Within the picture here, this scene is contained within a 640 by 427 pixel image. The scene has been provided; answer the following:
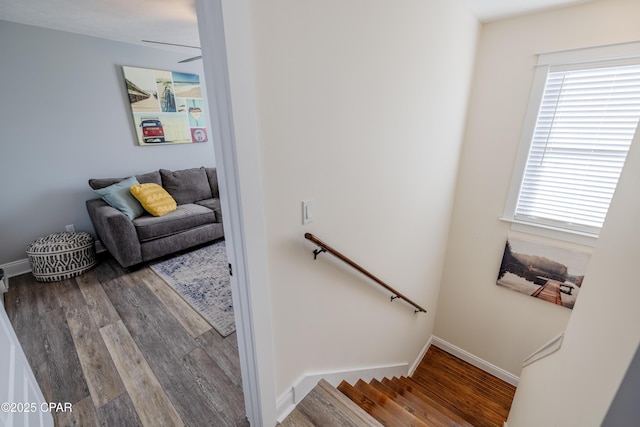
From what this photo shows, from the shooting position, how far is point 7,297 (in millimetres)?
2297

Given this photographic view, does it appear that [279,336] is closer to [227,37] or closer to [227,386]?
[227,386]

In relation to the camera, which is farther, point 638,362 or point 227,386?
point 227,386

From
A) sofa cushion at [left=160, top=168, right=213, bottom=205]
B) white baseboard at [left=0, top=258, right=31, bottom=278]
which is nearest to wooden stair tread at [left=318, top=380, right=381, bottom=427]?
sofa cushion at [left=160, top=168, right=213, bottom=205]

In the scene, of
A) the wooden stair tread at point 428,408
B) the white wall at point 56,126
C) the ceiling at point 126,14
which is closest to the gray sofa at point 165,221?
the white wall at point 56,126

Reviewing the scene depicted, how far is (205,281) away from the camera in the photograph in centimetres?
258

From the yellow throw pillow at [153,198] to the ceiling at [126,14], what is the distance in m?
1.58

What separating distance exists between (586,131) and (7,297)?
507 centimetres

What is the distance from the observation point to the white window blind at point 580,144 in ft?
6.48

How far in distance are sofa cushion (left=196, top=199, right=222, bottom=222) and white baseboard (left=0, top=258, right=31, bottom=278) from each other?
175cm

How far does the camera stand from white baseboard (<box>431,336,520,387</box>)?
2.91 metres

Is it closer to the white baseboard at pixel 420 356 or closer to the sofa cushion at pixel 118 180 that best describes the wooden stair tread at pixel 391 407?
the white baseboard at pixel 420 356

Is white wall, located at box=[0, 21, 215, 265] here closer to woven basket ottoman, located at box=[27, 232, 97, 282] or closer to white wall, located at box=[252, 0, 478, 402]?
woven basket ottoman, located at box=[27, 232, 97, 282]

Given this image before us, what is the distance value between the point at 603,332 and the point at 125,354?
7.99 ft

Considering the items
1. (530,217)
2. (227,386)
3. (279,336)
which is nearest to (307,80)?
(279,336)
